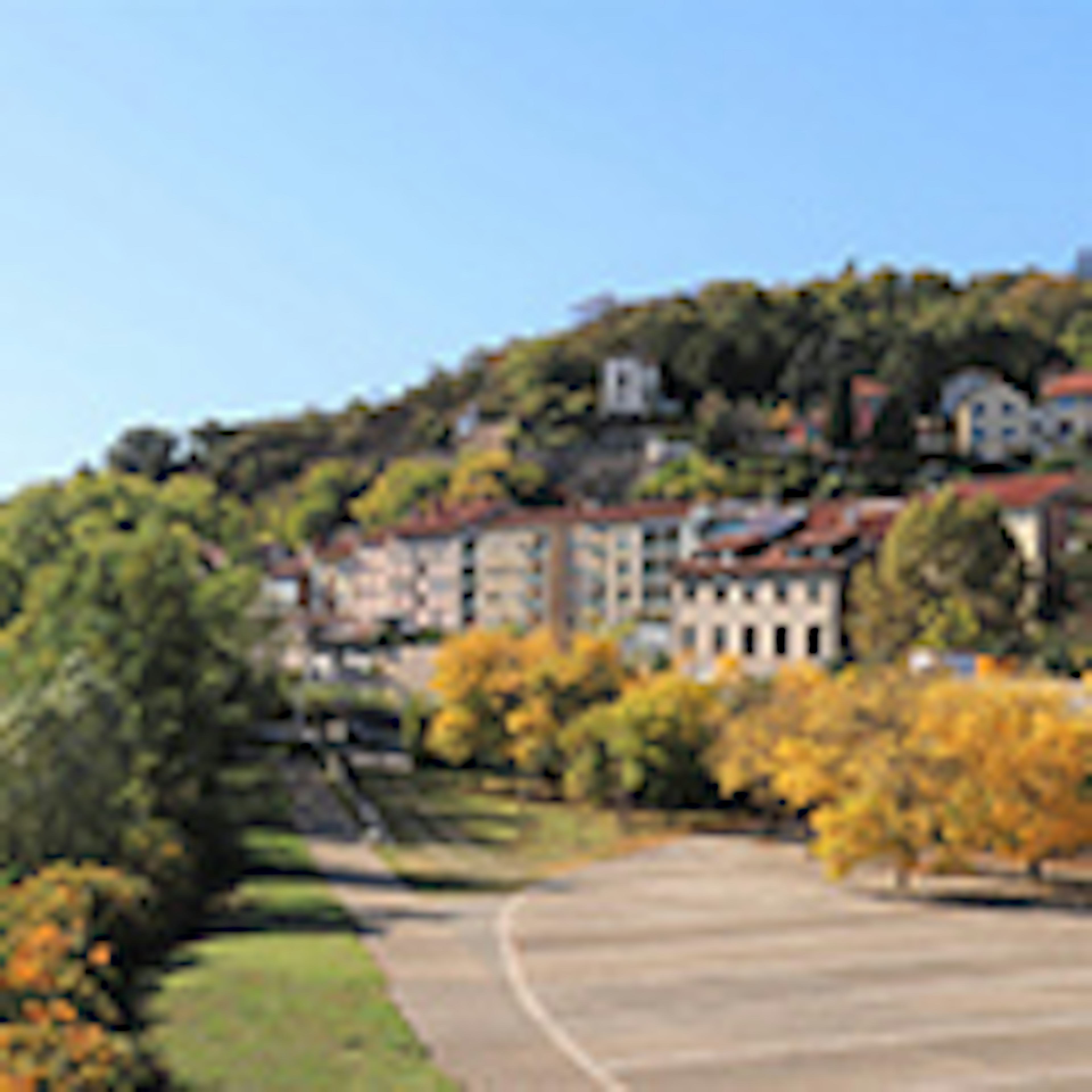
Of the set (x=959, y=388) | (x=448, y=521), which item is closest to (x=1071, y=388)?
(x=959, y=388)

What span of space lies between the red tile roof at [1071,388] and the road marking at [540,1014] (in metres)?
82.1

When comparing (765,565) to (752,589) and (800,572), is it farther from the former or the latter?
(800,572)

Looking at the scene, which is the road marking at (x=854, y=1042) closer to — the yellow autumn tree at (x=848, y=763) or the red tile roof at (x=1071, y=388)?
the yellow autumn tree at (x=848, y=763)

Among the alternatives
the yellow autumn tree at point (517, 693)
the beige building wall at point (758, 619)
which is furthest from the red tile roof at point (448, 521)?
the yellow autumn tree at point (517, 693)

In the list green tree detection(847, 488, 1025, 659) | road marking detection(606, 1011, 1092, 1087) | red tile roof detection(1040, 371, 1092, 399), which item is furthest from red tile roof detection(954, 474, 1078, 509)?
road marking detection(606, 1011, 1092, 1087)

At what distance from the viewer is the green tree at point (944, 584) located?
7156cm

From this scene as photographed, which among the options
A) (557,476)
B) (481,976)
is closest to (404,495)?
(557,476)

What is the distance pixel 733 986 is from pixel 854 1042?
5376 millimetres

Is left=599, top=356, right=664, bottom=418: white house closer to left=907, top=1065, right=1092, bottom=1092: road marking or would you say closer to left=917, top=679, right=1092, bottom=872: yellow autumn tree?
left=917, top=679, right=1092, bottom=872: yellow autumn tree

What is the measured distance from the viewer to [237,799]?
6038 cm

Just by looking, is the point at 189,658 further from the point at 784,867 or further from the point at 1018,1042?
the point at 1018,1042

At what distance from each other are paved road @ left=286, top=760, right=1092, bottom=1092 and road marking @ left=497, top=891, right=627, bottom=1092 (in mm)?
65

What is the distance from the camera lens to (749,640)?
279 ft

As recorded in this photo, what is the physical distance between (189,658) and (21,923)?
21.0m
